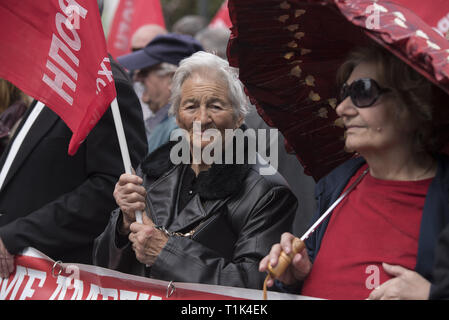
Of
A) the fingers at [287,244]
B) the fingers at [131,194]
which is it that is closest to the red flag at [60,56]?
the fingers at [131,194]

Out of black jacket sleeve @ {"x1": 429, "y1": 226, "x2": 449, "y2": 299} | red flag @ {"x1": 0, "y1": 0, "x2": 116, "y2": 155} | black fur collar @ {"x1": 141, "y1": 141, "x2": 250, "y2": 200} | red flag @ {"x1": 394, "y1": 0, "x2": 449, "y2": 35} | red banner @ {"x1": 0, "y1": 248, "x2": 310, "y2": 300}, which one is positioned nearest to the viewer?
black jacket sleeve @ {"x1": 429, "y1": 226, "x2": 449, "y2": 299}

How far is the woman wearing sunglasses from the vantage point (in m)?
2.55

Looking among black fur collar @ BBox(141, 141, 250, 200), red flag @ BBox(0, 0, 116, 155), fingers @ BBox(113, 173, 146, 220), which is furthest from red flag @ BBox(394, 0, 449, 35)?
fingers @ BBox(113, 173, 146, 220)

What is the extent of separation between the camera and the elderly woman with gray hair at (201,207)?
310cm

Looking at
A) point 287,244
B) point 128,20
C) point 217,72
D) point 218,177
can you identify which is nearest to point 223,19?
point 128,20

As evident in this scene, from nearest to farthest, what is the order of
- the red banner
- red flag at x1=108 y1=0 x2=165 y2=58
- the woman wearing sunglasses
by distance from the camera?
1. the woman wearing sunglasses
2. the red banner
3. red flag at x1=108 y1=0 x2=165 y2=58

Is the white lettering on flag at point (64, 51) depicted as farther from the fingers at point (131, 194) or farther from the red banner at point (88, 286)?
the red banner at point (88, 286)

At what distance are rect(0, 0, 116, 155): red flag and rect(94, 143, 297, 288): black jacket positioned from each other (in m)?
0.55

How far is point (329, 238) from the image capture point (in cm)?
283

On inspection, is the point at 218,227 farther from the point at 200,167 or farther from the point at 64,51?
the point at 64,51

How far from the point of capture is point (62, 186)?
12.5ft

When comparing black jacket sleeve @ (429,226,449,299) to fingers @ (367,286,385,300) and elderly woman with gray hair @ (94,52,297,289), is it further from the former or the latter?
elderly woman with gray hair @ (94,52,297,289)

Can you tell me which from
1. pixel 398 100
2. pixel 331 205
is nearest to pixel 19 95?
pixel 331 205

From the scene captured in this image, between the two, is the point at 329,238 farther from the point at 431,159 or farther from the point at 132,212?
the point at 132,212
